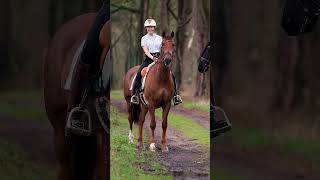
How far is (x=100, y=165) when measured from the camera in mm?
3268

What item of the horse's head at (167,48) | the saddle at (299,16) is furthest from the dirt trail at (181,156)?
the saddle at (299,16)

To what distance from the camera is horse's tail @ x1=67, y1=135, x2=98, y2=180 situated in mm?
3271

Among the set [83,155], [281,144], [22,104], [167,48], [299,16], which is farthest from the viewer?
[83,155]

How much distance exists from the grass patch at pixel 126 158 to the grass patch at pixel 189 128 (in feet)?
0.66

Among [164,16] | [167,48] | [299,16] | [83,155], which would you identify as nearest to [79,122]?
[83,155]

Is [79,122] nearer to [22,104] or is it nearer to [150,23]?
[22,104]

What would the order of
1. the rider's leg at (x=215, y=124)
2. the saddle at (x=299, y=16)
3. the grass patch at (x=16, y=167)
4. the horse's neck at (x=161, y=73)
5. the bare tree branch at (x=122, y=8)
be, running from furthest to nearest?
the grass patch at (x=16, y=167)
the horse's neck at (x=161, y=73)
the bare tree branch at (x=122, y=8)
the rider's leg at (x=215, y=124)
the saddle at (x=299, y=16)

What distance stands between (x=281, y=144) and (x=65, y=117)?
1272 mm

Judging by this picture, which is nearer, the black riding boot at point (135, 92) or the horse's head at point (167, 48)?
the horse's head at point (167, 48)

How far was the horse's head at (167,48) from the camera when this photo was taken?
3.02m

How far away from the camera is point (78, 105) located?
10.4 ft

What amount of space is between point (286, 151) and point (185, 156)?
571 millimetres

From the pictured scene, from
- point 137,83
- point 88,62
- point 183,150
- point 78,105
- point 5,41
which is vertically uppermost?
point 5,41

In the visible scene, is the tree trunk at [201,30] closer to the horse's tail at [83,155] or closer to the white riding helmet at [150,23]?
the white riding helmet at [150,23]
